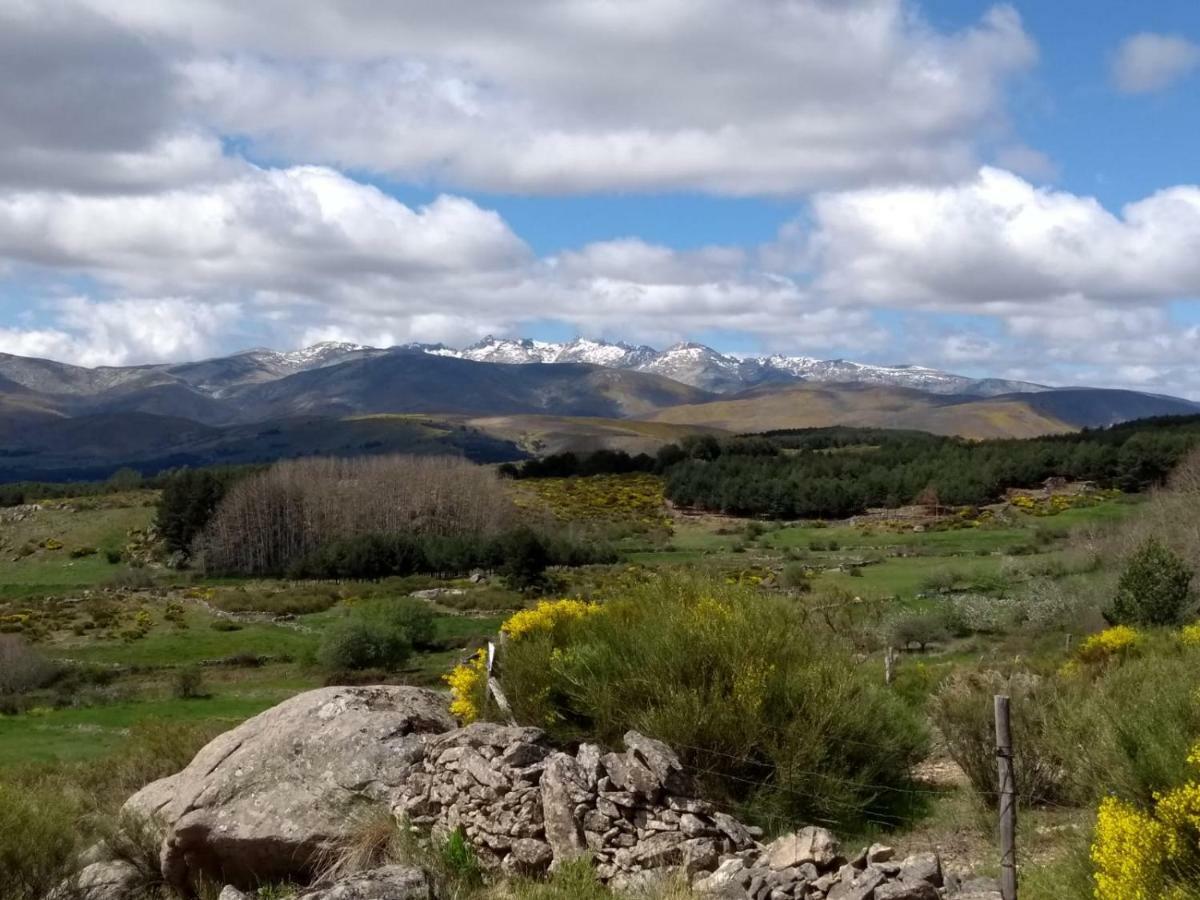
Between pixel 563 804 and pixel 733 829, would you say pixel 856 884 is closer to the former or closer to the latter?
pixel 733 829

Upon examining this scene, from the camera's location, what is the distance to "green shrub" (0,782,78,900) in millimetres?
11727

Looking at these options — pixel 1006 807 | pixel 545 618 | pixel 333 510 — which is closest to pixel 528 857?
pixel 1006 807

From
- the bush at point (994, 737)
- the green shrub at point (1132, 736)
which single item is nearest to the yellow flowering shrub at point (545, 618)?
the bush at point (994, 737)

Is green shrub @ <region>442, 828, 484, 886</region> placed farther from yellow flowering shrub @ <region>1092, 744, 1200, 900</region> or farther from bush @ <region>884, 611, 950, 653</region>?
bush @ <region>884, 611, 950, 653</region>

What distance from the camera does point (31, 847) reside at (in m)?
11.9

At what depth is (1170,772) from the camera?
790 cm

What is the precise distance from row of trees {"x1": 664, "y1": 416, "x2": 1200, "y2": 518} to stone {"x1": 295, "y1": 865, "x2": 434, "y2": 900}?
105 m

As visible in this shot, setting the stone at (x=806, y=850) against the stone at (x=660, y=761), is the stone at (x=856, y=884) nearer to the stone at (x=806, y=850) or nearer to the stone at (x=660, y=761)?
the stone at (x=806, y=850)

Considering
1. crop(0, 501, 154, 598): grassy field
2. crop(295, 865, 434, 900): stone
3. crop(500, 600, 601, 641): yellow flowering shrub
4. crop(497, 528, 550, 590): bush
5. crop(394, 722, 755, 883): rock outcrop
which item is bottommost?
crop(0, 501, 154, 598): grassy field

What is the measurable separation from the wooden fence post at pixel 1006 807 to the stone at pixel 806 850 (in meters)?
1.35

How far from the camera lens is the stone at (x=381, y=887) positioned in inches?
372

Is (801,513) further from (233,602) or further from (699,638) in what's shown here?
(699,638)

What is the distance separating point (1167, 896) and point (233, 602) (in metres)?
74.2

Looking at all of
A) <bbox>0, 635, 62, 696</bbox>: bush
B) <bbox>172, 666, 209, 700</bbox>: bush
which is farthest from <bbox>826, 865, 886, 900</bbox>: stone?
<bbox>0, 635, 62, 696</bbox>: bush
